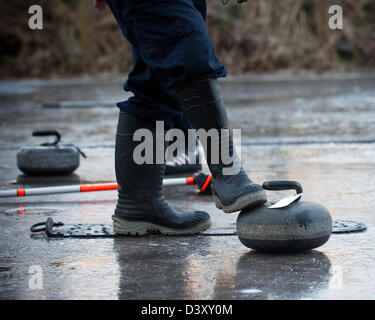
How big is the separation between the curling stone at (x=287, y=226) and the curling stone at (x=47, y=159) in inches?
83.6

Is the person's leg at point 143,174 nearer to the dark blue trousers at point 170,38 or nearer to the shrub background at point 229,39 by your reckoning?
the dark blue trousers at point 170,38

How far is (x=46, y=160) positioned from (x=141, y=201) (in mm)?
1624

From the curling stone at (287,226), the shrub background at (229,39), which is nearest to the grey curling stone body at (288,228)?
the curling stone at (287,226)

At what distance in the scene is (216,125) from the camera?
9.01 ft

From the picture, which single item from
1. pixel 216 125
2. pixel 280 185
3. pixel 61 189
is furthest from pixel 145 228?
pixel 61 189

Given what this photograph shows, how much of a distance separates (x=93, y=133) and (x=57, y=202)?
3.18 m

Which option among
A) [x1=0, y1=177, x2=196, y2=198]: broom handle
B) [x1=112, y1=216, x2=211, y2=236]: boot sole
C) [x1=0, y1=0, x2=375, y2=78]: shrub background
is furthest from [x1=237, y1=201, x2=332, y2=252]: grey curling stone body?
[x1=0, y1=0, x2=375, y2=78]: shrub background

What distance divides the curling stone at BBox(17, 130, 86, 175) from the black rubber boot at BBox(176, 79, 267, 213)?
193 centimetres

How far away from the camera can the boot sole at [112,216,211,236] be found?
119 inches

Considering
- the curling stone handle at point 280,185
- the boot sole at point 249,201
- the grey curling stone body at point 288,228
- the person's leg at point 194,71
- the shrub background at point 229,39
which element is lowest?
the shrub background at point 229,39

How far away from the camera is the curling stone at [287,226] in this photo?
2598mm

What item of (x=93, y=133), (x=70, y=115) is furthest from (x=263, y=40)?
(x=93, y=133)

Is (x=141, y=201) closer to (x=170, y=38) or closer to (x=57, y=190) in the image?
(x=170, y=38)

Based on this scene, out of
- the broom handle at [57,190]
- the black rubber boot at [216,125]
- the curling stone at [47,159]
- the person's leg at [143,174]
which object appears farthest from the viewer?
the curling stone at [47,159]
